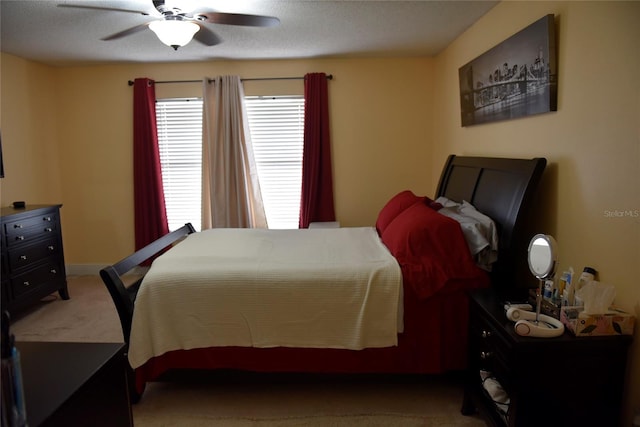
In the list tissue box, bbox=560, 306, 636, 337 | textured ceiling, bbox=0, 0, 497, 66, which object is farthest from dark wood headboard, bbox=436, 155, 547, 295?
textured ceiling, bbox=0, 0, 497, 66

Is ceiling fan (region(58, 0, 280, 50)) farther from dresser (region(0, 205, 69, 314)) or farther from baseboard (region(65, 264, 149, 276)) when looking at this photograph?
baseboard (region(65, 264, 149, 276))

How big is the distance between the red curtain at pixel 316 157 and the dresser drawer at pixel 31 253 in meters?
2.39

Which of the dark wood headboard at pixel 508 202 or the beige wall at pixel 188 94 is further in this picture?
the beige wall at pixel 188 94

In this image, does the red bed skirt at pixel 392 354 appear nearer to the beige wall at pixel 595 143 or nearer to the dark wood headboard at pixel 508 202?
the dark wood headboard at pixel 508 202

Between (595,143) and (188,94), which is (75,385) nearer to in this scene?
(595,143)

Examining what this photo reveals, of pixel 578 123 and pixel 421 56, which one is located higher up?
pixel 421 56

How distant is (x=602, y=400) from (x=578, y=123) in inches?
47.7

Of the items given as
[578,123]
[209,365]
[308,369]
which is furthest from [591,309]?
[209,365]

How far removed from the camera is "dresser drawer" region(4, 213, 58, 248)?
128 inches

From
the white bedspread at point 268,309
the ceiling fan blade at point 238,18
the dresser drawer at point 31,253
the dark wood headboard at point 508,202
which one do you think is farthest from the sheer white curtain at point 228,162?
the dark wood headboard at point 508,202

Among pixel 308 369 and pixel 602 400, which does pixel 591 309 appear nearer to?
pixel 602 400

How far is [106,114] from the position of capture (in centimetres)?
452

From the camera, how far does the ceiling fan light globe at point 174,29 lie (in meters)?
2.49

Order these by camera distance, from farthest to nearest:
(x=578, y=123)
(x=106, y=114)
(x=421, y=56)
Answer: (x=106, y=114)
(x=421, y=56)
(x=578, y=123)
